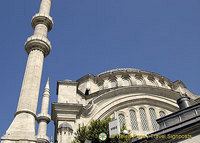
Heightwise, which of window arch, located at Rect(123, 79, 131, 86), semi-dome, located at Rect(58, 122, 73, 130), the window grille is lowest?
semi-dome, located at Rect(58, 122, 73, 130)

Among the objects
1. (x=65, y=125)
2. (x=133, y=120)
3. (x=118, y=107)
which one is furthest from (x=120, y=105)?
(x=65, y=125)

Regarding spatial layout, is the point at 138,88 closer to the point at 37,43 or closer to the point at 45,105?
the point at 45,105

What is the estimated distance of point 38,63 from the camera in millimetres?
16297

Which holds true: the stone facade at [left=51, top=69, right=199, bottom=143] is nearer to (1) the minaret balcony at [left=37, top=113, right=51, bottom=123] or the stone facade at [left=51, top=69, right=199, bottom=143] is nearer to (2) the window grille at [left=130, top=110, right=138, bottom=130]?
(2) the window grille at [left=130, top=110, right=138, bottom=130]

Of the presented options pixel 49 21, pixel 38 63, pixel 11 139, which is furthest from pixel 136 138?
pixel 49 21

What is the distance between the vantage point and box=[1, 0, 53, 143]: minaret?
39.8 feet

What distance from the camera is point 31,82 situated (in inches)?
597

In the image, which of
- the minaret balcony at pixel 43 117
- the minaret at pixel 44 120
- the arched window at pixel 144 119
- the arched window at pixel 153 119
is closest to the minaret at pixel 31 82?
the minaret at pixel 44 120

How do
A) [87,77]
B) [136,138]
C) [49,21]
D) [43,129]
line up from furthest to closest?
[87,77]
[49,21]
[43,129]
[136,138]

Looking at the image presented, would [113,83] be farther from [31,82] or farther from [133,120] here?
[31,82]

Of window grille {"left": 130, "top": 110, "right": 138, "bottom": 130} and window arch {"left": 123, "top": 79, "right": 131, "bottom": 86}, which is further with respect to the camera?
window arch {"left": 123, "top": 79, "right": 131, "bottom": 86}

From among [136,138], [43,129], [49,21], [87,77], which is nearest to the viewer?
[136,138]

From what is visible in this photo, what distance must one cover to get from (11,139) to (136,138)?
6204mm

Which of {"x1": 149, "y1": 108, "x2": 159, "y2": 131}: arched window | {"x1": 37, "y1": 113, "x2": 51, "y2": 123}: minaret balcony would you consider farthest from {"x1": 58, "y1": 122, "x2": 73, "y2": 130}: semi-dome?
{"x1": 149, "y1": 108, "x2": 159, "y2": 131}: arched window
